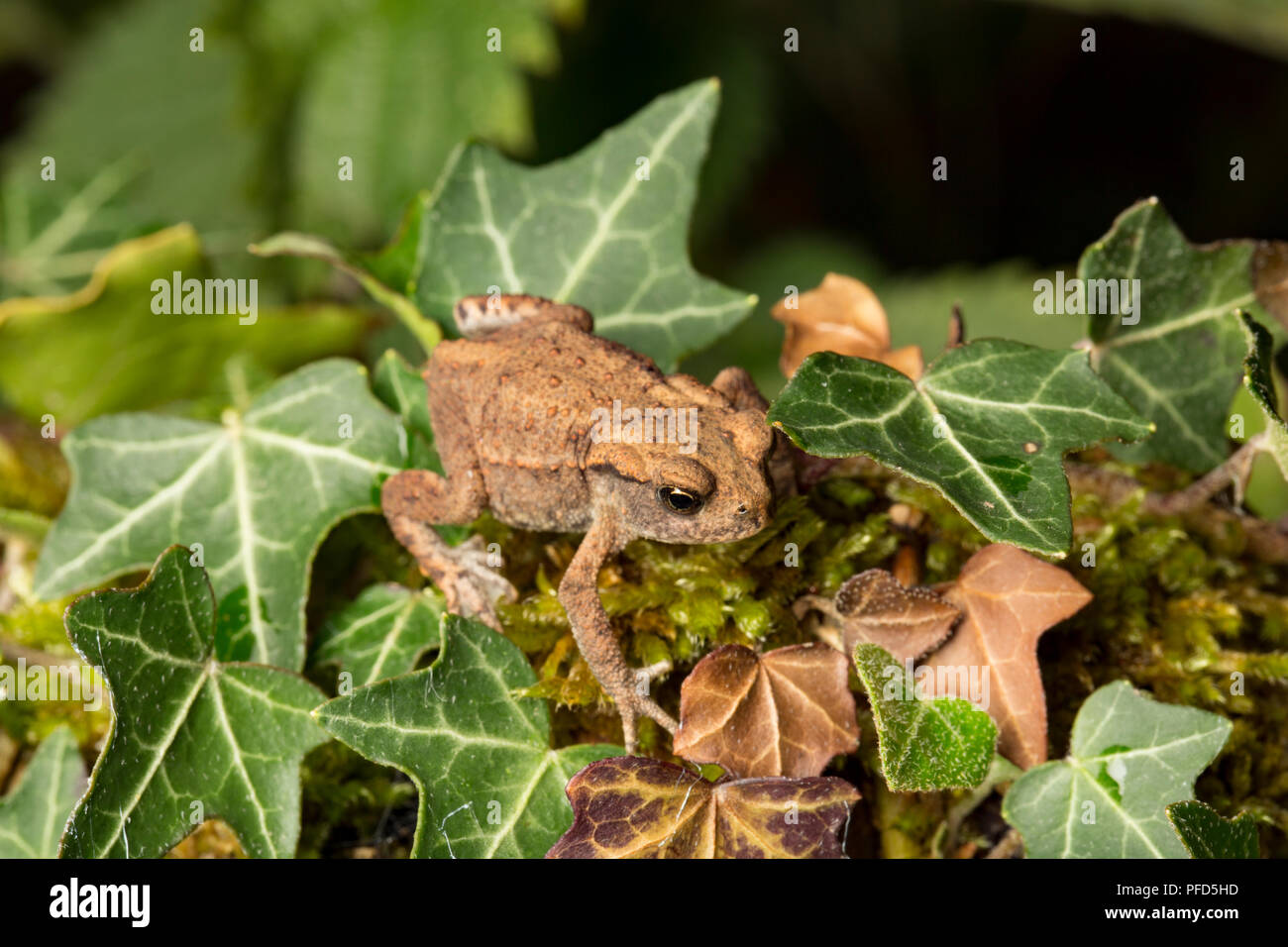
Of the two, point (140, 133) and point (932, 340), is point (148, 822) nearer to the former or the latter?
point (932, 340)

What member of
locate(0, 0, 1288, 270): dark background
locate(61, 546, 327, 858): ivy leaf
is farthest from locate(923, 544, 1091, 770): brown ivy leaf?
locate(0, 0, 1288, 270): dark background

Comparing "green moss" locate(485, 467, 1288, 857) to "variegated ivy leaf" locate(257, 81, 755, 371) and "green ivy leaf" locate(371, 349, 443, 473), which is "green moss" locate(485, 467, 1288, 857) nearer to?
"green ivy leaf" locate(371, 349, 443, 473)

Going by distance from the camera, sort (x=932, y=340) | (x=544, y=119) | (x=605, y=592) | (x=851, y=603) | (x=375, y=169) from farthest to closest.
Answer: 1. (x=544, y=119)
2. (x=932, y=340)
3. (x=375, y=169)
4. (x=605, y=592)
5. (x=851, y=603)

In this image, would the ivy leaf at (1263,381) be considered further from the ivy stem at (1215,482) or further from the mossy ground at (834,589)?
the mossy ground at (834,589)

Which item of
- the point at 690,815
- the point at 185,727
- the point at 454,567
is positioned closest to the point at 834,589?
the point at 690,815

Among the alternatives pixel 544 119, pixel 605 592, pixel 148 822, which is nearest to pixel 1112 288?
pixel 605 592

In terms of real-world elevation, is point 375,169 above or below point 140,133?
below

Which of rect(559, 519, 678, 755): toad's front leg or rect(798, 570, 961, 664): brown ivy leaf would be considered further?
rect(559, 519, 678, 755): toad's front leg
